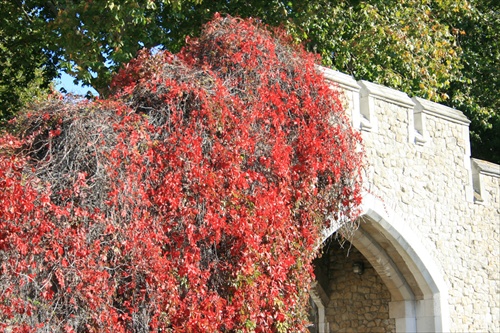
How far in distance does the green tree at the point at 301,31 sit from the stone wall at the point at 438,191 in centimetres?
116

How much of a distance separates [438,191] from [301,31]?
295 cm

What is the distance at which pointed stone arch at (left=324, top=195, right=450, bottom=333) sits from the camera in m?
9.52

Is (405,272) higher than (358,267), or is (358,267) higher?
(358,267)

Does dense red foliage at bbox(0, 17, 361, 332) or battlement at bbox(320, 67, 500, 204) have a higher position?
battlement at bbox(320, 67, 500, 204)

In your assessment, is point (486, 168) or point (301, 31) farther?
point (301, 31)

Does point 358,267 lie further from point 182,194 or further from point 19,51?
point 19,51

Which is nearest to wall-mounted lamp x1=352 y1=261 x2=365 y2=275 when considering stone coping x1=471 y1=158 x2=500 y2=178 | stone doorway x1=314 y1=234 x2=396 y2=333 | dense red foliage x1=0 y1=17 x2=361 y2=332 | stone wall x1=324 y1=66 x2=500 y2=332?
stone doorway x1=314 y1=234 x2=396 y2=333

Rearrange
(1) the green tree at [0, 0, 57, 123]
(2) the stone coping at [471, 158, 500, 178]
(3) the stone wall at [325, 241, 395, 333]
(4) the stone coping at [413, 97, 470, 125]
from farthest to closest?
(1) the green tree at [0, 0, 57, 123], (2) the stone coping at [471, 158, 500, 178], (3) the stone wall at [325, 241, 395, 333], (4) the stone coping at [413, 97, 470, 125]

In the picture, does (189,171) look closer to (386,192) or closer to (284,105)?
(284,105)

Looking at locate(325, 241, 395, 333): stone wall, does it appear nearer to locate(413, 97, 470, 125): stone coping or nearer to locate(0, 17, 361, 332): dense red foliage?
locate(413, 97, 470, 125): stone coping

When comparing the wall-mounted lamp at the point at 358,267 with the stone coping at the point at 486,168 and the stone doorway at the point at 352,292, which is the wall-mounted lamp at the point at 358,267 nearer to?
the stone doorway at the point at 352,292

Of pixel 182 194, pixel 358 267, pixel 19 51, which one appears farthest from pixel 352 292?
pixel 19 51

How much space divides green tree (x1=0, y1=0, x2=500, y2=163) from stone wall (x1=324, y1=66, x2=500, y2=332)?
1163 millimetres

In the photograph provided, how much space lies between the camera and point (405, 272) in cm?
1001
